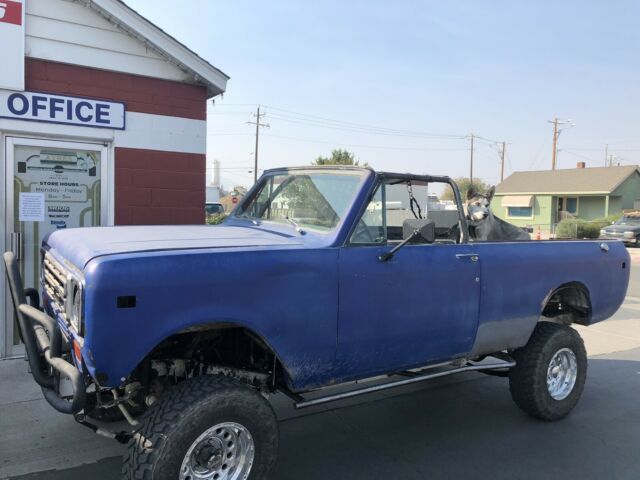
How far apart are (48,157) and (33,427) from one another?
2.97m

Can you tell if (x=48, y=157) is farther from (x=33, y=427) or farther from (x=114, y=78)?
(x=33, y=427)

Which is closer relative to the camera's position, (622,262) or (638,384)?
(622,262)

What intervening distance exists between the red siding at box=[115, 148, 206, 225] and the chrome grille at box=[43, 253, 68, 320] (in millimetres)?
2603

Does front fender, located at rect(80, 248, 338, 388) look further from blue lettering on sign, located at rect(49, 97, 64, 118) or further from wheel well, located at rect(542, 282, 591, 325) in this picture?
blue lettering on sign, located at rect(49, 97, 64, 118)

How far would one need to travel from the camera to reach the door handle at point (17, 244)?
571 cm

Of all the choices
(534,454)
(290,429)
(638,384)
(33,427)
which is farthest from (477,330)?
(33,427)

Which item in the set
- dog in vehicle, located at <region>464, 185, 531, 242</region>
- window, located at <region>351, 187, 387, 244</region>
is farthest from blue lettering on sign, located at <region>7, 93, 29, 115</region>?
dog in vehicle, located at <region>464, 185, 531, 242</region>

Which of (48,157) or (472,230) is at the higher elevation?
(48,157)

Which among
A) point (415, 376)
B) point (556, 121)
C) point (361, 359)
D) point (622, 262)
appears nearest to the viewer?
point (361, 359)

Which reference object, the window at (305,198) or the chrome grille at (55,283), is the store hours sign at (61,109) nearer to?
the window at (305,198)

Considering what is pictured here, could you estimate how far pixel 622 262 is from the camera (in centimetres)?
544

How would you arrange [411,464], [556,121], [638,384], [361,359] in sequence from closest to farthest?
[361,359], [411,464], [638,384], [556,121]

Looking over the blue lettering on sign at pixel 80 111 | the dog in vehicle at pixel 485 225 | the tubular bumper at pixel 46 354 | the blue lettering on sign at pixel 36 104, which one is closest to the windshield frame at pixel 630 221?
the dog in vehicle at pixel 485 225

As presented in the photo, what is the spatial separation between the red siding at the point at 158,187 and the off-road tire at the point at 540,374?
13.4ft
